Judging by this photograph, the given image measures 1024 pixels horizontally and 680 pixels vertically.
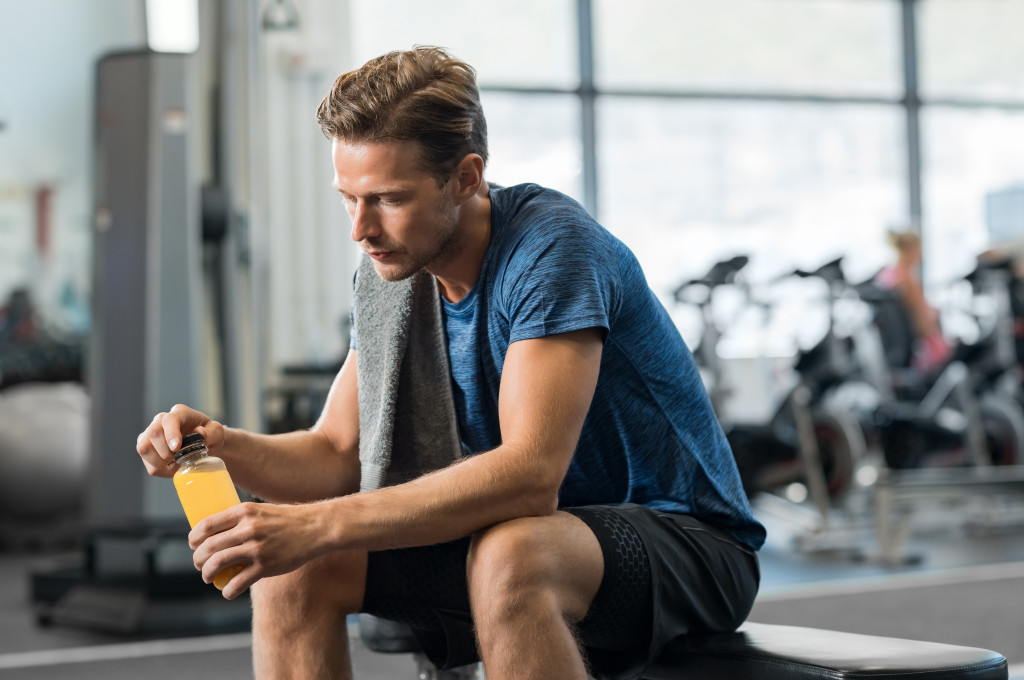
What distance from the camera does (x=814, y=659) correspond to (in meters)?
1.08

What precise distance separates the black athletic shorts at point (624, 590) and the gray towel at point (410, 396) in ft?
0.46

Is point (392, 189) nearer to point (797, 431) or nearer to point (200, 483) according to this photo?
point (200, 483)

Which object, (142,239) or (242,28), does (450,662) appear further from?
(242,28)

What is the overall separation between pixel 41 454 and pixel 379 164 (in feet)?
12.0

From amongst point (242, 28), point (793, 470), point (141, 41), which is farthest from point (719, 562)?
point (793, 470)

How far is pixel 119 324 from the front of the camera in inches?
117

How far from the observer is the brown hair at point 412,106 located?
3.87ft

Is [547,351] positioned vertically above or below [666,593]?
above

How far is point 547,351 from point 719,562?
35 cm

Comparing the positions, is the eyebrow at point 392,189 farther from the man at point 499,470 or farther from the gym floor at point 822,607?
the gym floor at point 822,607

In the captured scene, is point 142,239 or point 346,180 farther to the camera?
point 142,239

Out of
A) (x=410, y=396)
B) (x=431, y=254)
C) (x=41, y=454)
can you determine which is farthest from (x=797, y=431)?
(x=431, y=254)

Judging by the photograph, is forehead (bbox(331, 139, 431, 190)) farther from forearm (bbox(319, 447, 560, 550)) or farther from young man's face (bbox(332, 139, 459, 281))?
forearm (bbox(319, 447, 560, 550))

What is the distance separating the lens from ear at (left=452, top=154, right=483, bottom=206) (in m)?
1.24
